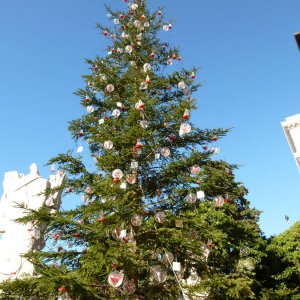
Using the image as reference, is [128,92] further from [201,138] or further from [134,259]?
[134,259]

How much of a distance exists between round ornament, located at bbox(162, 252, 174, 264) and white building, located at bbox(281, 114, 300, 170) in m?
28.0

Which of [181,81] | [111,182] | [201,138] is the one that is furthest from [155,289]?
[181,81]

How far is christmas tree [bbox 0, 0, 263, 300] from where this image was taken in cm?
628

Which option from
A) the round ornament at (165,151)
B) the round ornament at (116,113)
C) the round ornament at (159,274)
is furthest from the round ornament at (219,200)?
the round ornament at (116,113)

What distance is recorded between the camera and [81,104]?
10.6 meters

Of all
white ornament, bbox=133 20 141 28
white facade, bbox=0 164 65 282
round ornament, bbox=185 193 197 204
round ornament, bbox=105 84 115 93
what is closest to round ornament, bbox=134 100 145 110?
round ornament, bbox=105 84 115 93

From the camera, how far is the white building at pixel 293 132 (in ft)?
102

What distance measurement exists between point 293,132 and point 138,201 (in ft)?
91.6

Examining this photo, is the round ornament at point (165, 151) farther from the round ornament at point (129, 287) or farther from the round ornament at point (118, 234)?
the round ornament at point (129, 287)

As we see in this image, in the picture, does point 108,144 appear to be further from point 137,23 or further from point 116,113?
point 137,23

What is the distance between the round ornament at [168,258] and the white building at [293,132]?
2797 centimetres

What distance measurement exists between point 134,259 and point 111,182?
2160mm

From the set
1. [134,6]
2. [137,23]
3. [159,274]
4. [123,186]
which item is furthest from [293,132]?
[159,274]

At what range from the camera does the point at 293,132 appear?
31281 millimetres
